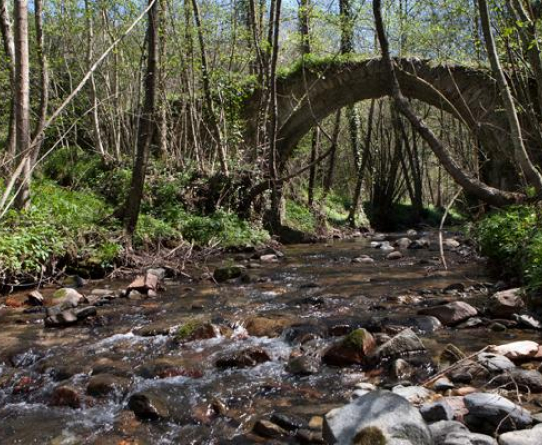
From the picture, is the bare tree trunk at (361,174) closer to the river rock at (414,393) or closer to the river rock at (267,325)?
the river rock at (267,325)

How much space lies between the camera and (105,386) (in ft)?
11.7

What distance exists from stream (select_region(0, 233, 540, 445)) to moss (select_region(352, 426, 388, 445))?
0.43 meters

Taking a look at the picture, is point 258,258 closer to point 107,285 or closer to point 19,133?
point 107,285

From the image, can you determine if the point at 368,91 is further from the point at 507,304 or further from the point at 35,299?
the point at 35,299

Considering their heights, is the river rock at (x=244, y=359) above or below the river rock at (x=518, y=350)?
below

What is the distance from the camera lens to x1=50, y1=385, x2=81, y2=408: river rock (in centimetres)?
341

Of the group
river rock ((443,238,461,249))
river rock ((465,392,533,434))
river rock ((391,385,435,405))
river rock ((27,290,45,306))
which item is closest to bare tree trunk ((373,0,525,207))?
river rock ((391,385,435,405))

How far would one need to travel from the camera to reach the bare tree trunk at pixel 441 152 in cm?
417

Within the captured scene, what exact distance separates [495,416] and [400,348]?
138 centimetres

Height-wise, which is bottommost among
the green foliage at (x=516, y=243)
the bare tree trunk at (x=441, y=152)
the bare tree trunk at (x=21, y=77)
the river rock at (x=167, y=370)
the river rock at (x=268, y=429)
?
the river rock at (x=268, y=429)

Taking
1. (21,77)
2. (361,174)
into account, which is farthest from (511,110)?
(361,174)

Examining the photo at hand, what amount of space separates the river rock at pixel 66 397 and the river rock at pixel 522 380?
287 centimetres

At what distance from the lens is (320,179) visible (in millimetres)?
27109

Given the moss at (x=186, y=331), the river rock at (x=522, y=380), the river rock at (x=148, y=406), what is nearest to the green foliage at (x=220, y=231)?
the moss at (x=186, y=331)
